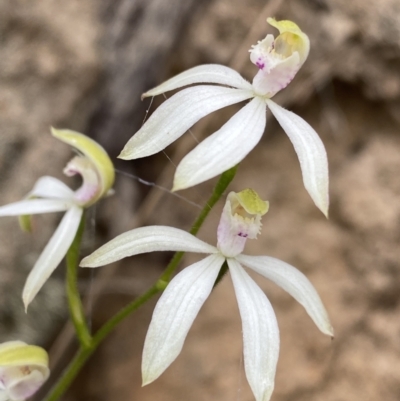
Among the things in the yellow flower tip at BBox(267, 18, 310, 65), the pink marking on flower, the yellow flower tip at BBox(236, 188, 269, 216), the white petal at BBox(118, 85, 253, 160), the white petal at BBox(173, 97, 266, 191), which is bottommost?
the yellow flower tip at BBox(236, 188, 269, 216)

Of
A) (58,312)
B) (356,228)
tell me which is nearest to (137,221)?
(58,312)

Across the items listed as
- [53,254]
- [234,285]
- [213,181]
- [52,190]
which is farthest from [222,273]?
[213,181]

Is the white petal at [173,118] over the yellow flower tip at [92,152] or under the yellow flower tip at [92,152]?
over

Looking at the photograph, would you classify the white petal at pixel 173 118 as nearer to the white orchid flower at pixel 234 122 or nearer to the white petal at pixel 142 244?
the white orchid flower at pixel 234 122

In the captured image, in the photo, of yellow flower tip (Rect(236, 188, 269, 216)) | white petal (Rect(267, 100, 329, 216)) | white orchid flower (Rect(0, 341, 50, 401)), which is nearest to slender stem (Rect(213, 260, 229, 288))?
yellow flower tip (Rect(236, 188, 269, 216))

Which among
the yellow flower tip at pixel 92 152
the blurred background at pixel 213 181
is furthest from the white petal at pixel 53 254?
the blurred background at pixel 213 181

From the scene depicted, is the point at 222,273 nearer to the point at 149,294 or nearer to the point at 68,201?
the point at 149,294

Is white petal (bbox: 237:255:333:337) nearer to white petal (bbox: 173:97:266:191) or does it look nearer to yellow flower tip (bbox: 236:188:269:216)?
yellow flower tip (bbox: 236:188:269:216)
